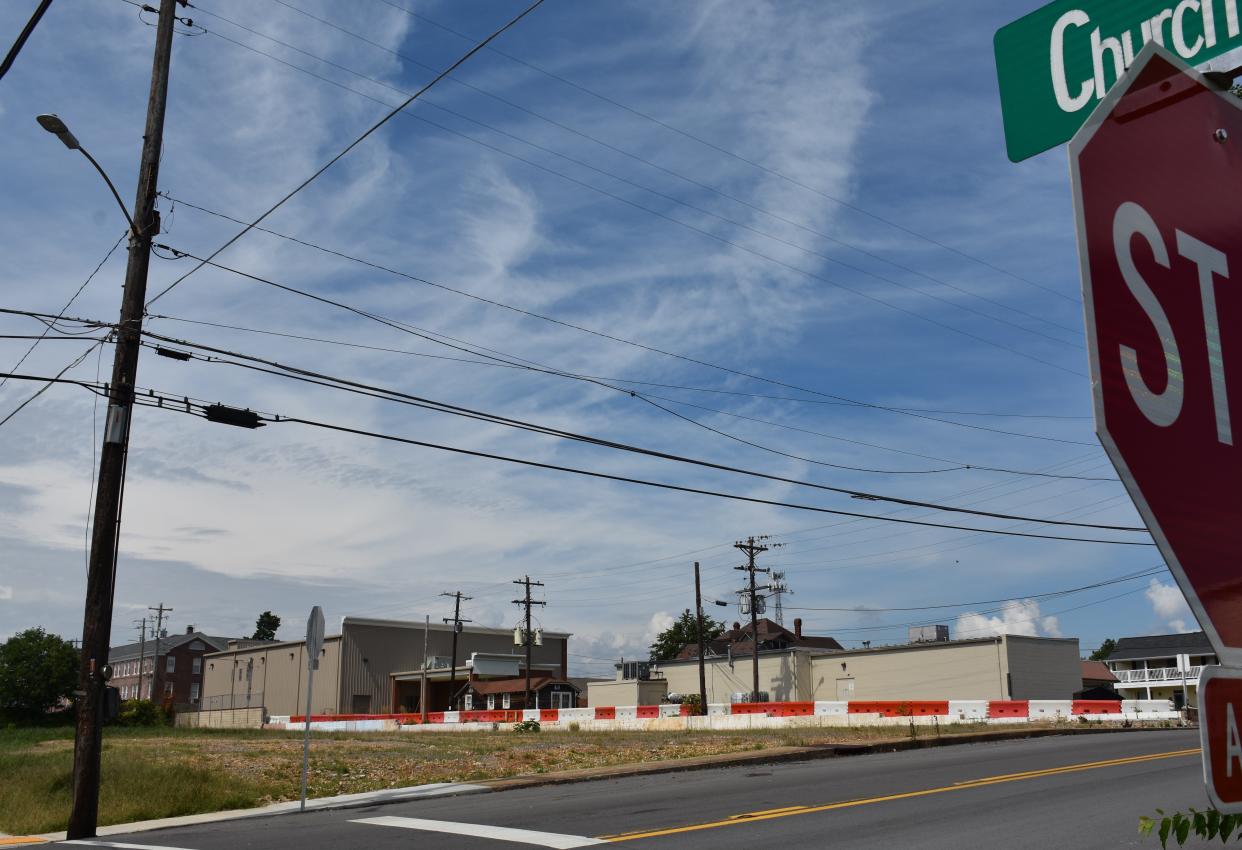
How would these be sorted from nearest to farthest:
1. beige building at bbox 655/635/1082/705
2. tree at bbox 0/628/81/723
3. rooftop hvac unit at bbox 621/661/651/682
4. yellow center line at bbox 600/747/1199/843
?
yellow center line at bbox 600/747/1199/843 → beige building at bbox 655/635/1082/705 → rooftop hvac unit at bbox 621/661/651/682 → tree at bbox 0/628/81/723

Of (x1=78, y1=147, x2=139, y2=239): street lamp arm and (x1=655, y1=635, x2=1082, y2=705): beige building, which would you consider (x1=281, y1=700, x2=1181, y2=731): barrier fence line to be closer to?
(x1=655, y1=635, x2=1082, y2=705): beige building

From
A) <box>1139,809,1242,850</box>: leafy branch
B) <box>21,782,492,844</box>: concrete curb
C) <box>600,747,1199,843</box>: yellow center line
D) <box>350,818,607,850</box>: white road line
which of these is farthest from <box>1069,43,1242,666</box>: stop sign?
<box>21,782,492,844</box>: concrete curb

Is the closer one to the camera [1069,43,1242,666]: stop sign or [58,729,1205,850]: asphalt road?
[1069,43,1242,666]: stop sign

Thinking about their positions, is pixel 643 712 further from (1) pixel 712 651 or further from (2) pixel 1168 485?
(1) pixel 712 651

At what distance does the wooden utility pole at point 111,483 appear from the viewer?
1425 cm

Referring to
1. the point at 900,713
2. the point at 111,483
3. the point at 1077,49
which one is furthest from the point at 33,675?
the point at 1077,49

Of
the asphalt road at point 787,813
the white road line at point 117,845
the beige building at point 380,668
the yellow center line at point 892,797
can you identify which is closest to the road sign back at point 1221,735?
the asphalt road at point 787,813

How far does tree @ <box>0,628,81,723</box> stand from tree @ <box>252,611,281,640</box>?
72.2 meters

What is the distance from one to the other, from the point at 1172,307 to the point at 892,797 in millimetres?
13737

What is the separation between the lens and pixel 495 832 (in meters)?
11.6

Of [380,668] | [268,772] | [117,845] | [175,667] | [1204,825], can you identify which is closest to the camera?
[1204,825]

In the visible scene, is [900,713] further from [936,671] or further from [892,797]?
[892,797]

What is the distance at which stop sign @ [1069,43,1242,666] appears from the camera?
1469 mm

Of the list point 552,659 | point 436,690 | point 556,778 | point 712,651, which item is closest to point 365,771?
point 556,778
